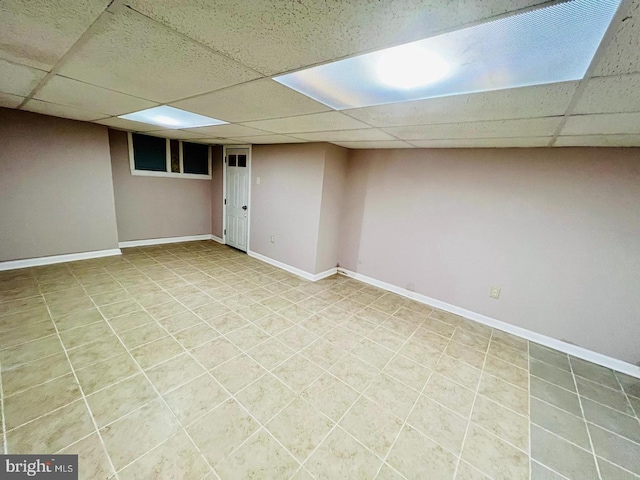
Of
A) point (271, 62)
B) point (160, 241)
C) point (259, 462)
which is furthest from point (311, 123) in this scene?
point (160, 241)

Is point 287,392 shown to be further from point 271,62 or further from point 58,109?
point 58,109

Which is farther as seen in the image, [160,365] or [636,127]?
[160,365]

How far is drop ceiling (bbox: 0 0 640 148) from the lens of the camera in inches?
34.4

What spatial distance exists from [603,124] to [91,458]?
376 cm

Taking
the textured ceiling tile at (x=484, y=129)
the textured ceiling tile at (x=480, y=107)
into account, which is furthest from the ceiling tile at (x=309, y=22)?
the textured ceiling tile at (x=484, y=129)

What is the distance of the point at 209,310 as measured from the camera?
3.06 metres

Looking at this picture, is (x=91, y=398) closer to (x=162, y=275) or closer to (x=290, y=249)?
(x=162, y=275)

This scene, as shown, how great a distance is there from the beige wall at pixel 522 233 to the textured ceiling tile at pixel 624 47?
2128 millimetres

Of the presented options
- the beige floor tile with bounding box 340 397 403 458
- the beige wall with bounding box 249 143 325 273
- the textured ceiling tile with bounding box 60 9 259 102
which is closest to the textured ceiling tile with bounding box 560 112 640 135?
the textured ceiling tile with bounding box 60 9 259 102

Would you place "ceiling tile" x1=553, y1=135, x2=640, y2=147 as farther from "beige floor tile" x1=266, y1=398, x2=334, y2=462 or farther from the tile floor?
"beige floor tile" x1=266, y1=398, x2=334, y2=462

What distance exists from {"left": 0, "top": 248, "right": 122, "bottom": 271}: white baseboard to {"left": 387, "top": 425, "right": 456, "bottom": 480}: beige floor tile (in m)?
5.11

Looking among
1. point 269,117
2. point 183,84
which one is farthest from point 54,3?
point 269,117

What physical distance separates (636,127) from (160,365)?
395 centimetres

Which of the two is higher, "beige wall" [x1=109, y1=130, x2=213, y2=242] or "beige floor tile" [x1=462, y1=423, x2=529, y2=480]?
"beige wall" [x1=109, y1=130, x2=213, y2=242]
